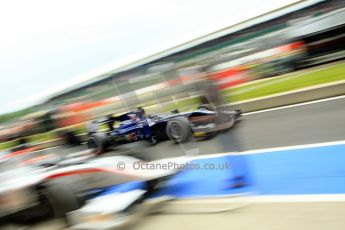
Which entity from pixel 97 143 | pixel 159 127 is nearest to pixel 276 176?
pixel 159 127

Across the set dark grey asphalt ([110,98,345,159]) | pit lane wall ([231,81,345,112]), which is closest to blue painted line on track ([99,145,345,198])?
dark grey asphalt ([110,98,345,159])

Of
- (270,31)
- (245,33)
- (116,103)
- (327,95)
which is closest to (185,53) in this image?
(116,103)

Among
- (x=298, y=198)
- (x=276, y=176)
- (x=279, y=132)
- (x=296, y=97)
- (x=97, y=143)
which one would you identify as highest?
(x=296, y=97)

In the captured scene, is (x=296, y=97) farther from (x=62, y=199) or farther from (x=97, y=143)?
(x=62, y=199)

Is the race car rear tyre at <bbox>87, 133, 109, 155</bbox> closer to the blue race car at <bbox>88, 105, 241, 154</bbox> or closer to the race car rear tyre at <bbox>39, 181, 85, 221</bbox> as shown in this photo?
the blue race car at <bbox>88, 105, 241, 154</bbox>

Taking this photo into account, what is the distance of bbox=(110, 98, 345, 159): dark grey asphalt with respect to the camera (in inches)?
209

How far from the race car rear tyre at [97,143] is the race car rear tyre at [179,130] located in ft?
4.64

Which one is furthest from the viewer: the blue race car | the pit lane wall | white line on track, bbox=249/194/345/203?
the pit lane wall

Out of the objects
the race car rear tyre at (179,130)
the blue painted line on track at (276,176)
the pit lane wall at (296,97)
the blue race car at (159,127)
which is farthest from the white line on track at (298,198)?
the pit lane wall at (296,97)

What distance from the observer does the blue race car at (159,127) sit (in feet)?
16.3

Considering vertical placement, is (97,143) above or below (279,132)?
above

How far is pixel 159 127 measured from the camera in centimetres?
606

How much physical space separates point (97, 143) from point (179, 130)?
2015 millimetres

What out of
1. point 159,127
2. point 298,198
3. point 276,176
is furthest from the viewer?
point 159,127
